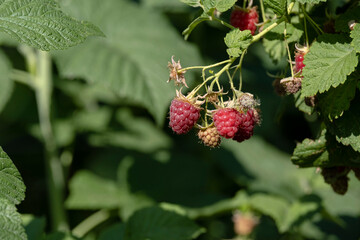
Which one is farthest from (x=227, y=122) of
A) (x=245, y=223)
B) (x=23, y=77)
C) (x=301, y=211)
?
(x=23, y=77)

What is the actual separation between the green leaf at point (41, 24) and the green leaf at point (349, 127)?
685mm

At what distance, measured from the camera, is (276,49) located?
1.71 metres

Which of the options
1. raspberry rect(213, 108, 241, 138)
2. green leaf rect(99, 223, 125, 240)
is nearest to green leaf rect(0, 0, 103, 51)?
raspberry rect(213, 108, 241, 138)

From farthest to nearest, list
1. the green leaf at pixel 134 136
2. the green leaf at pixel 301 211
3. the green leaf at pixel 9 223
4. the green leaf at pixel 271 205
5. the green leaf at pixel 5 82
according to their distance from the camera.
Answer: the green leaf at pixel 134 136, the green leaf at pixel 5 82, the green leaf at pixel 271 205, the green leaf at pixel 301 211, the green leaf at pixel 9 223

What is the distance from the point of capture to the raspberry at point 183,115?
4.72 ft

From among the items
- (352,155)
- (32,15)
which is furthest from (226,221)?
(32,15)

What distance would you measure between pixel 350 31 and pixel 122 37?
73.7 inches

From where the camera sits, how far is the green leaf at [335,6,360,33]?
57.8 inches

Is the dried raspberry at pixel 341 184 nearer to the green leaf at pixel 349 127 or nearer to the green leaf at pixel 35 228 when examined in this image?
the green leaf at pixel 349 127

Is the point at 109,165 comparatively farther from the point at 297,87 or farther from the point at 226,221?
the point at 297,87

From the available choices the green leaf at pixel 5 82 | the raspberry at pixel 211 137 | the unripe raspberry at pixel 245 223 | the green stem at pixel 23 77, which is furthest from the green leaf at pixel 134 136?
the raspberry at pixel 211 137

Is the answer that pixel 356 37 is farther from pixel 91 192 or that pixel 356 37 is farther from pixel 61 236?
pixel 91 192

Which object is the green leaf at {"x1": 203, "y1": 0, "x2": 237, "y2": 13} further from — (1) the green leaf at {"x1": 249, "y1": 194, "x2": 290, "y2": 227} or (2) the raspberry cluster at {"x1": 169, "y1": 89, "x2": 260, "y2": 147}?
(1) the green leaf at {"x1": 249, "y1": 194, "x2": 290, "y2": 227}

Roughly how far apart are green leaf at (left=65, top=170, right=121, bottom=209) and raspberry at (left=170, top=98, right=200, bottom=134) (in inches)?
69.9
